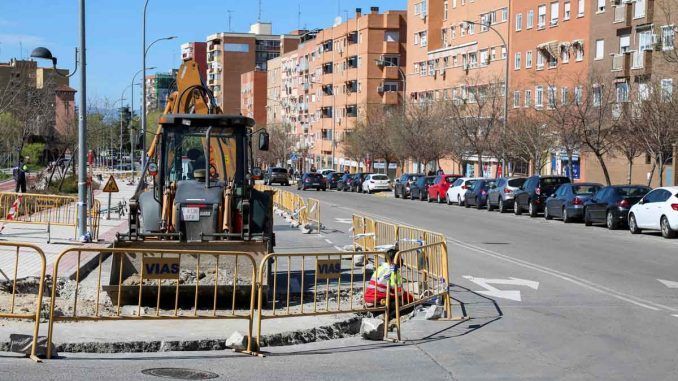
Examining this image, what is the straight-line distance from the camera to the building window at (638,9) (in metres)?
53.5

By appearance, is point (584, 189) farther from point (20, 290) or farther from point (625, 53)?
point (20, 290)

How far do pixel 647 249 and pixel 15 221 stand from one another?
16196mm

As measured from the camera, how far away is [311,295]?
1509cm

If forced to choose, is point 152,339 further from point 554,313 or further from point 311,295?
point 554,313

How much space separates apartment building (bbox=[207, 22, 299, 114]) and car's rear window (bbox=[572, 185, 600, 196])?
139402 mm

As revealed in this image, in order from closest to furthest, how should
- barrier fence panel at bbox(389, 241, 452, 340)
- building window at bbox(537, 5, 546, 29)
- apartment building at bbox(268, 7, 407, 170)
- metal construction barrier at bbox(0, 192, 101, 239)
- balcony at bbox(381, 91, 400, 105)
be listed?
barrier fence panel at bbox(389, 241, 452, 340)
metal construction barrier at bbox(0, 192, 101, 239)
building window at bbox(537, 5, 546, 29)
balcony at bbox(381, 91, 400, 105)
apartment building at bbox(268, 7, 407, 170)

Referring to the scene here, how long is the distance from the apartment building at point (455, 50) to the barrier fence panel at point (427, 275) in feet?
169

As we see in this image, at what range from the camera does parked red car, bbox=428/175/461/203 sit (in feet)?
180

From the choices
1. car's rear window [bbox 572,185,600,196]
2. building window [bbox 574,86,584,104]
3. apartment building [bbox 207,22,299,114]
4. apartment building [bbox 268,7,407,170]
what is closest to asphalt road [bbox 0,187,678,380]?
car's rear window [bbox 572,185,600,196]

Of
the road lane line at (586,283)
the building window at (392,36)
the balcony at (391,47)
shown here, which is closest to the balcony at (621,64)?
the road lane line at (586,283)

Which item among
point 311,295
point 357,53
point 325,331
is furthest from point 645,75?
point 357,53

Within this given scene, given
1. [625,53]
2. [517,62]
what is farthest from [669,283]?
[517,62]

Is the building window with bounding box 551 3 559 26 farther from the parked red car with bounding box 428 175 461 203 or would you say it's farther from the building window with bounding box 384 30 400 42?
the building window with bounding box 384 30 400 42

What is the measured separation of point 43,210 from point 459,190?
29.3m
